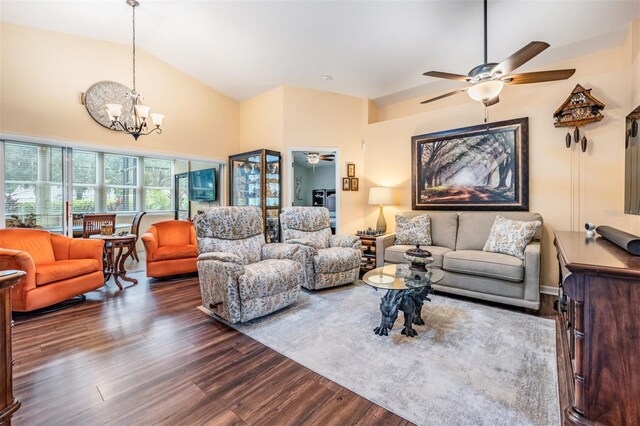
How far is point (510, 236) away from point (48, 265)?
5.32m

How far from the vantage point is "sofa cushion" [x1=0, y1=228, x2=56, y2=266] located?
3.08 metres

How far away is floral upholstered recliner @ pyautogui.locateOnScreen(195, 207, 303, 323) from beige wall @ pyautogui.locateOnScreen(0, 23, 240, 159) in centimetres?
248

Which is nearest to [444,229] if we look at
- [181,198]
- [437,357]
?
[437,357]

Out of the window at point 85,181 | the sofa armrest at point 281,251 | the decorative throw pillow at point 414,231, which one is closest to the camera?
the sofa armrest at point 281,251

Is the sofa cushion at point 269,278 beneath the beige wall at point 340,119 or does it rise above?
beneath

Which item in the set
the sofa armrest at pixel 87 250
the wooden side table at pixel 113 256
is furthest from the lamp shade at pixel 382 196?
the sofa armrest at pixel 87 250

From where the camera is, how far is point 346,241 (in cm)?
405

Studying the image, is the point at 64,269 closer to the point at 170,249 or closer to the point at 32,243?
the point at 32,243

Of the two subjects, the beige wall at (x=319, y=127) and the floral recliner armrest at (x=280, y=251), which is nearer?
the floral recliner armrest at (x=280, y=251)

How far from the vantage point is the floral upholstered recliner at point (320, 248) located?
3.61 meters

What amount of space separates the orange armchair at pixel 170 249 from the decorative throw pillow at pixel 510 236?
4248 millimetres

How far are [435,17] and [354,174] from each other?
2696 millimetres

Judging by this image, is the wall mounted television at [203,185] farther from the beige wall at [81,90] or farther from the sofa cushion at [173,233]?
the sofa cushion at [173,233]

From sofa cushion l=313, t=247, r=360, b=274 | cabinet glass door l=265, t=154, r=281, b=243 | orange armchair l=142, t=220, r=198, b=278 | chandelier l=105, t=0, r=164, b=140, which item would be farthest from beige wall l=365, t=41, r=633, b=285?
orange armchair l=142, t=220, r=198, b=278
